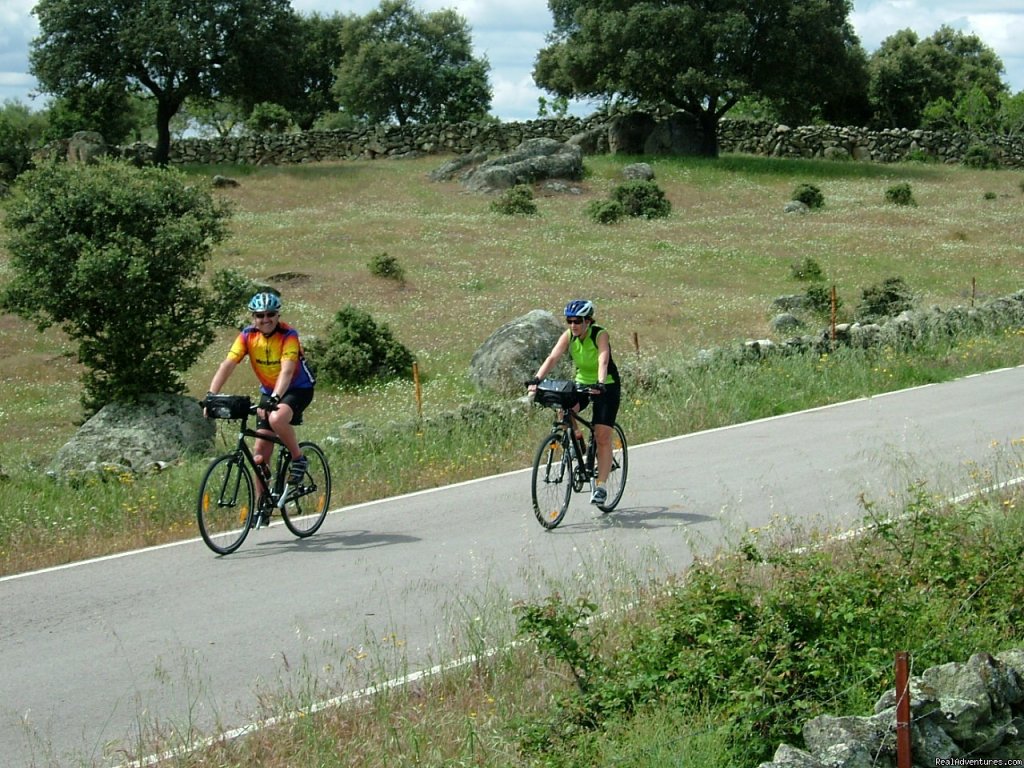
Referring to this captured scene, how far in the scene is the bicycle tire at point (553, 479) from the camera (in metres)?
10.7

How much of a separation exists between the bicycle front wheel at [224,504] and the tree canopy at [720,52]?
1524 inches

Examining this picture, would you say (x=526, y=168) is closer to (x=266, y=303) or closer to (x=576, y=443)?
(x=576, y=443)

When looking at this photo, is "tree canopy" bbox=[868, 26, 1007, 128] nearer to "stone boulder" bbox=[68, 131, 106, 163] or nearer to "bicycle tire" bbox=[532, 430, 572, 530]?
"stone boulder" bbox=[68, 131, 106, 163]

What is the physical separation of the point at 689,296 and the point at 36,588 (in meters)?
20.4

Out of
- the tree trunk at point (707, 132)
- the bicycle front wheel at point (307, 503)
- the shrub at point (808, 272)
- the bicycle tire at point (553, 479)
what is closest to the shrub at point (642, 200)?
the shrub at point (808, 272)

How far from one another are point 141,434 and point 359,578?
798 centimetres

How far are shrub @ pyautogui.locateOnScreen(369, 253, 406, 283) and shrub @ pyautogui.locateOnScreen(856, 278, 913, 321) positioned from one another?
10.4 m

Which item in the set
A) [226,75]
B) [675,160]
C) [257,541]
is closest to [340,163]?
[226,75]

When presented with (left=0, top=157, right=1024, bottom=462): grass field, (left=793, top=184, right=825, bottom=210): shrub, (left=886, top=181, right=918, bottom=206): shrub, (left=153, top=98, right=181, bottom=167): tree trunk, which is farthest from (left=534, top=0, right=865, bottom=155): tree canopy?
(left=153, top=98, right=181, bottom=167): tree trunk

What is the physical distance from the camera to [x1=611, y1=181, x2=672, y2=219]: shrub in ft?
132

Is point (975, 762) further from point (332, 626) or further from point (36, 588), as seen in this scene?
point (36, 588)

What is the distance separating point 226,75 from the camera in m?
48.8

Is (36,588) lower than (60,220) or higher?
lower

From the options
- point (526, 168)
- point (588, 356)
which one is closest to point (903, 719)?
point (588, 356)
